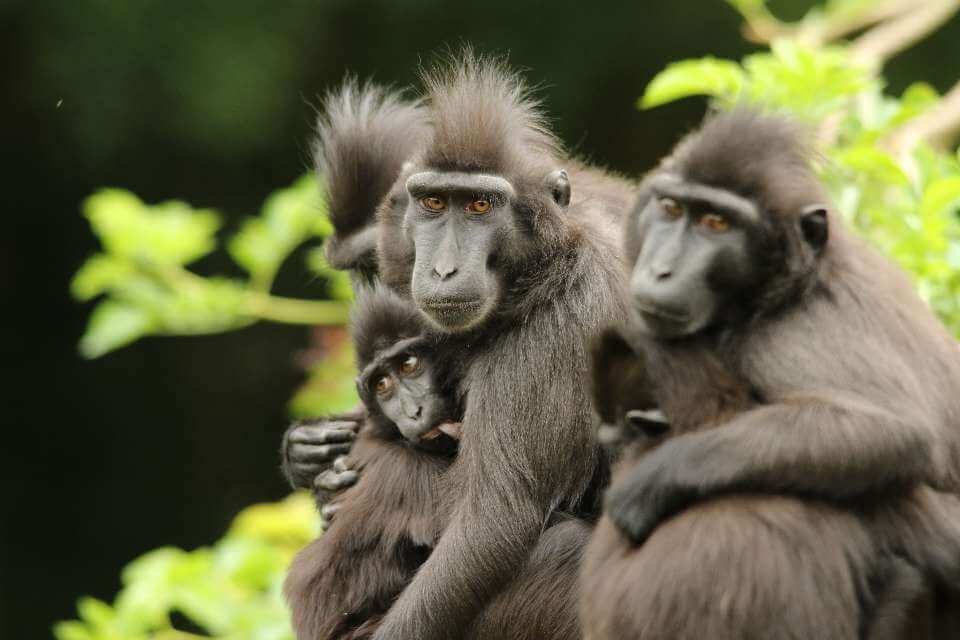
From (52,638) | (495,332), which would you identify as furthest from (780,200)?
(52,638)

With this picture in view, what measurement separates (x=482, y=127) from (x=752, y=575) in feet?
6.97

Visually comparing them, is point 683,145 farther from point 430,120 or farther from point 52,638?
point 52,638

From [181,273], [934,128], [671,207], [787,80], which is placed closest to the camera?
[671,207]

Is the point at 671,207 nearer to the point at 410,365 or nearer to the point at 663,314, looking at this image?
the point at 663,314

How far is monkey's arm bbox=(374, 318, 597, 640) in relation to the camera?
4.82m

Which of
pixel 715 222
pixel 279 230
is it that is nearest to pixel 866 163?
pixel 715 222

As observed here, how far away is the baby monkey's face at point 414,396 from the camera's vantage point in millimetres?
5230

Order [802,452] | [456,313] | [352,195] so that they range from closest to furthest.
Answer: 1. [802,452]
2. [456,313]
3. [352,195]

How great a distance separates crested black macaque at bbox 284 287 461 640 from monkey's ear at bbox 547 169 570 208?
0.69m

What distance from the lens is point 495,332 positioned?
16.6 feet

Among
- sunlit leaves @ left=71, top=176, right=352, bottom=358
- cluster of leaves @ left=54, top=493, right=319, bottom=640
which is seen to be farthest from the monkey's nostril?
sunlit leaves @ left=71, top=176, right=352, bottom=358

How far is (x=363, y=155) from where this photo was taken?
20.1 feet

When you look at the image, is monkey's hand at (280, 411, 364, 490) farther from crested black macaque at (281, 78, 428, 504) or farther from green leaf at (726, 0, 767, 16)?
green leaf at (726, 0, 767, 16)

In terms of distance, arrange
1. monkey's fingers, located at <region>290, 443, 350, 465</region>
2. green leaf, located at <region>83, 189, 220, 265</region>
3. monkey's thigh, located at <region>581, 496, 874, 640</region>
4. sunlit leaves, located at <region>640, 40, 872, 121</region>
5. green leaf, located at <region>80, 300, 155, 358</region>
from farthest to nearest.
→ green leaf, located at <region>80, 300, 155, 358</region> < green leaf, located at <region>83, 189, 220, 265</region> < monkey's fingers, located at <region>290, 443, 350, 465</region> < sunlit leaves, located at <region>640, 40, 872, 121</region> < monkey's thigh, located at <region>581, 496, 874, 640</region>
